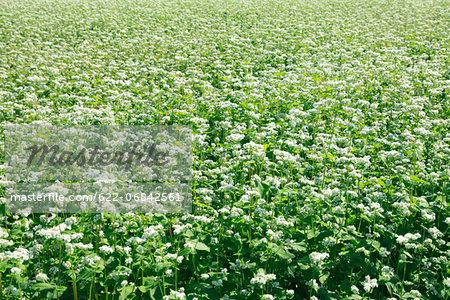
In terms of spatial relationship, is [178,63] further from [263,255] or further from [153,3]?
[153,3]

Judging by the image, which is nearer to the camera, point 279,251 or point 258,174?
point 279,251

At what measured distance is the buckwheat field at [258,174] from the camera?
387 centimetres

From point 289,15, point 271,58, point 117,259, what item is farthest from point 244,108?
point 289,15

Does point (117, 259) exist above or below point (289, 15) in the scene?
below

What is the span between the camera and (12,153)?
5.69 meters

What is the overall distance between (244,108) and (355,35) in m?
8.83

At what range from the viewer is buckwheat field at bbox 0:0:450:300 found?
3867 millimetres

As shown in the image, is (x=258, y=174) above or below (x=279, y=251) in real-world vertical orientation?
below

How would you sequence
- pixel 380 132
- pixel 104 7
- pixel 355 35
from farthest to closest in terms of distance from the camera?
1. pixel 104 7
2. pixel 355 35
3. pixel 380 132

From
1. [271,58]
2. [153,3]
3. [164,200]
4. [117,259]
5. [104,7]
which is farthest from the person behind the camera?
[153,3]

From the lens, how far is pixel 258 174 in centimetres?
564

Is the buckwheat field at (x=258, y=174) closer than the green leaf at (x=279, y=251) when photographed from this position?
No

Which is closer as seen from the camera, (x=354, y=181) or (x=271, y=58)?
(x=354, y=181)

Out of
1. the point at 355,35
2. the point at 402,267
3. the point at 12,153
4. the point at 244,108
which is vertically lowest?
the point at 402,267
